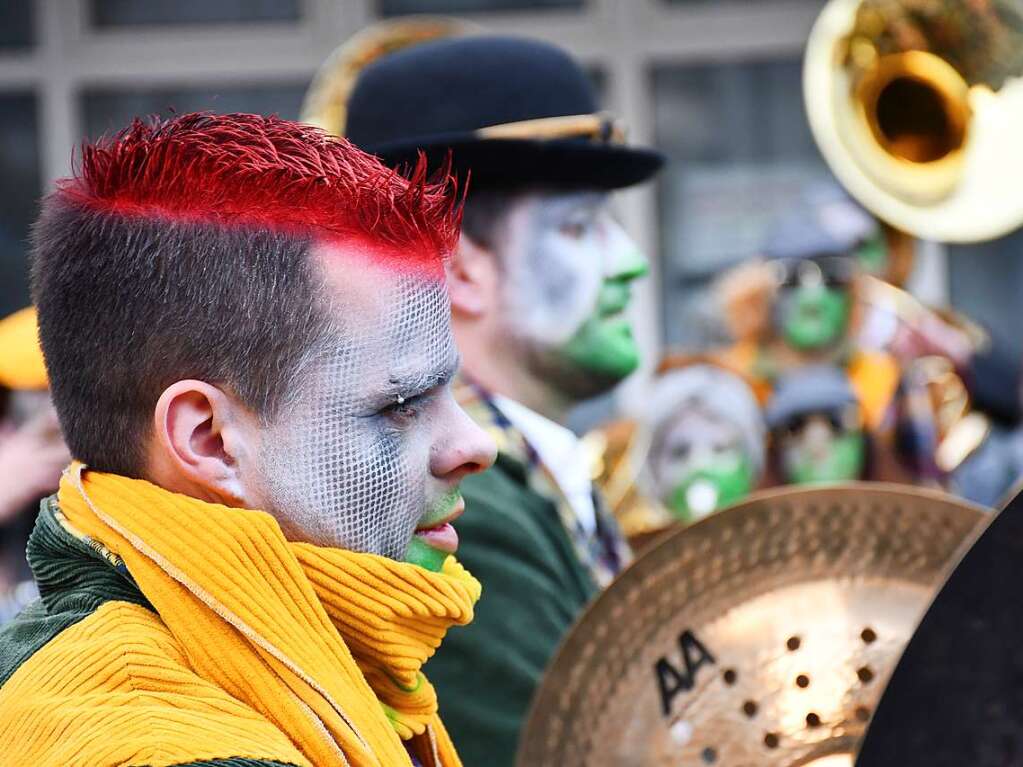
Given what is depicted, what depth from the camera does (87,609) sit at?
1132mm

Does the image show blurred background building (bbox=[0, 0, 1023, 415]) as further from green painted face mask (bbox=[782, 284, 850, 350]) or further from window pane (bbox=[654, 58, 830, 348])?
green painted face mask (bbox=[782, 284, 850, 350])

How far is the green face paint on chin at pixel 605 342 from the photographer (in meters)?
2.29

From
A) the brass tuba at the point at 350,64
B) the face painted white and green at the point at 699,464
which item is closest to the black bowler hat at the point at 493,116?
the brass tuba at the point at 350,64

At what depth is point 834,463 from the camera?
5.07m

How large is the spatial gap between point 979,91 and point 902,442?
1.10 meters

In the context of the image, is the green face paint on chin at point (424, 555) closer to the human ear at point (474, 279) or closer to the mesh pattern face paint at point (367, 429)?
the mesh pattern face paint at point (367, 429)

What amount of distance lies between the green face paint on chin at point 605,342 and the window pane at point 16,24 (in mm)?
4857

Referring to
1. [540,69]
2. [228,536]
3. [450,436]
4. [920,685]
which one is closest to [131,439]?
[228,536]

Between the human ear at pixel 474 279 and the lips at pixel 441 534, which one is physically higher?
the lips at pixel 441 534

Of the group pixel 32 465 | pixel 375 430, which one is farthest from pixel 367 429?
pixel 32 465

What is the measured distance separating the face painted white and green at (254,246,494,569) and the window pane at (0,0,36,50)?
5.75m

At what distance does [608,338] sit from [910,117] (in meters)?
3.29

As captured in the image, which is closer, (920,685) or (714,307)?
(920,685)

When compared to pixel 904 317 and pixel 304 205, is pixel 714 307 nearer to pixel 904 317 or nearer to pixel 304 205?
pixel 904 317
